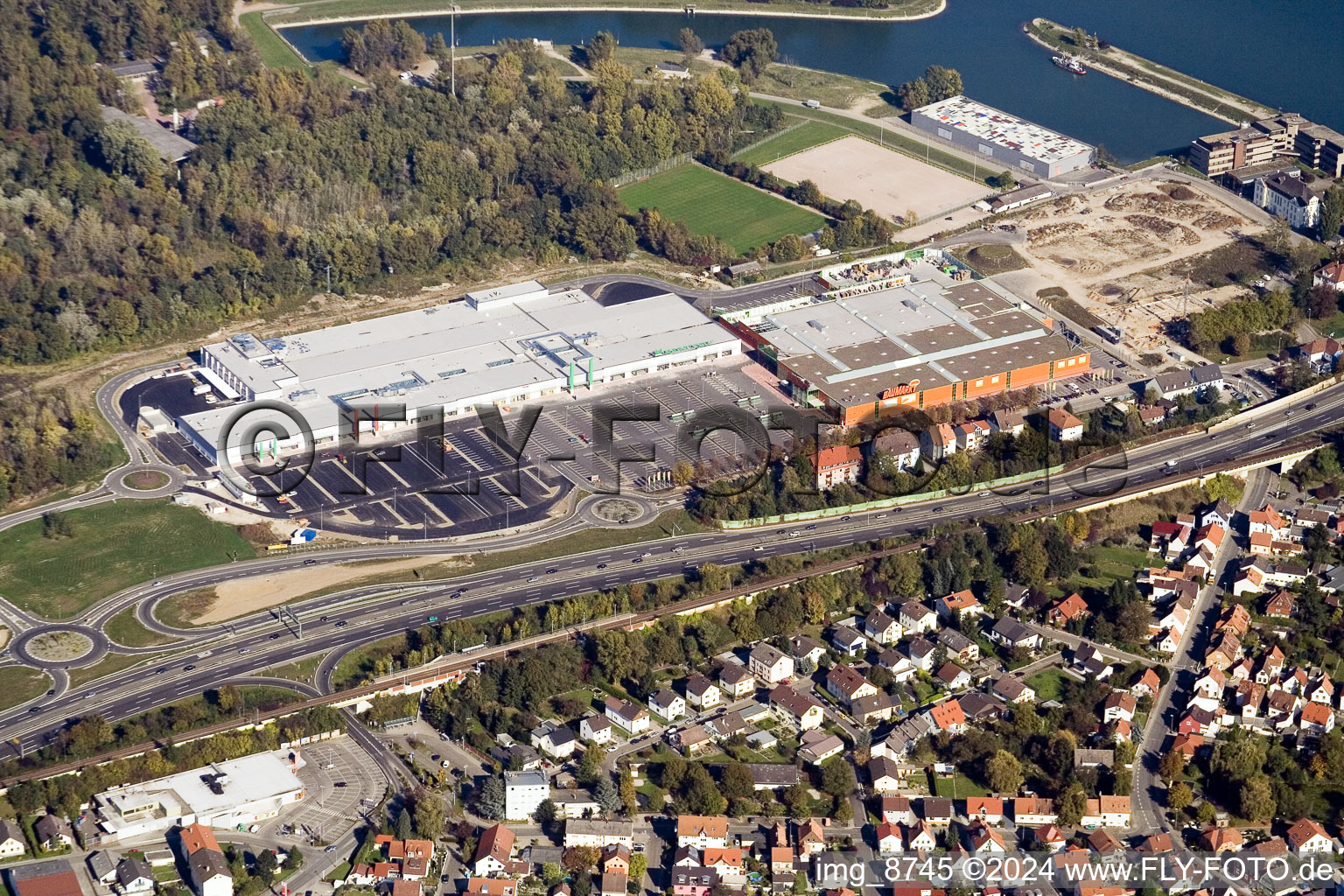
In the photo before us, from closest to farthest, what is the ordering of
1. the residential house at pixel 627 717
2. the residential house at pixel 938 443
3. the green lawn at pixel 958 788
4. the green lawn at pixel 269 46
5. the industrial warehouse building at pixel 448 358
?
the green lawn at pixel 958 788 → the residential house at pixel 627 717 → the residential house at pixel 938 443 → the industrial warehouse building at pixel 448 358 → the green lawn at pixel 269 46

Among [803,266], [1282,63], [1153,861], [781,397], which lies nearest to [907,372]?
[781,397]

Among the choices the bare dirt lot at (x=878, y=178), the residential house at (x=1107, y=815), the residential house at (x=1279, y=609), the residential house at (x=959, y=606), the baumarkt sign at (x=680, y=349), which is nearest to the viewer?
the residential house at (x=1107, y=815)

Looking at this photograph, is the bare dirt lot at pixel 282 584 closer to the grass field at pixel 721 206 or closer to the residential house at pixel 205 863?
the residential house at pixel 205 863

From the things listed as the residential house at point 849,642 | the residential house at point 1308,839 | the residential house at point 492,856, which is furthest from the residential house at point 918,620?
the residential house at point 492,856

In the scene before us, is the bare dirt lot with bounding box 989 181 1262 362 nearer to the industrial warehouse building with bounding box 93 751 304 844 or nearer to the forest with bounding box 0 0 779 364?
the forest with bounding box 0 0 779 364

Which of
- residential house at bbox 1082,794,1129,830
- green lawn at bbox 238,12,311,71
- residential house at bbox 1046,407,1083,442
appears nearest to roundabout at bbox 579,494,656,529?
residential house at bbox 1046,407,1083,442

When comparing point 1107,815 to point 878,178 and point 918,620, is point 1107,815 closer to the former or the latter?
point 918,620
